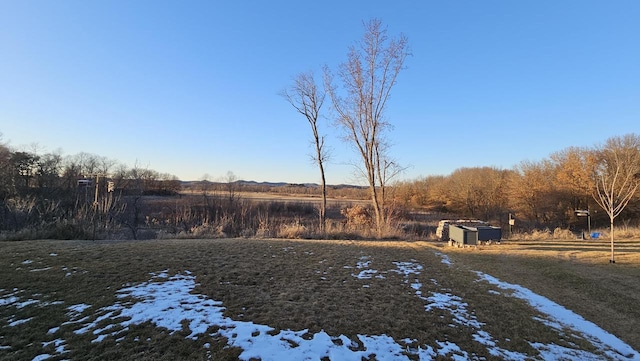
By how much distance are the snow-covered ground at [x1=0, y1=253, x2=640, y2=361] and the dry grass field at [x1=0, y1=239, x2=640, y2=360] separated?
0.02 metres

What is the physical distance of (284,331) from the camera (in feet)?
12.8

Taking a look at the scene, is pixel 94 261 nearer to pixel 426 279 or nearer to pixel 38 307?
pixel 38 307

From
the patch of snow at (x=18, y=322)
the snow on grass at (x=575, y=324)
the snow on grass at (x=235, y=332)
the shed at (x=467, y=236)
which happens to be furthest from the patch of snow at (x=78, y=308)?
the shed at (x=467, y=236)

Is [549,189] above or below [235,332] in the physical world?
above

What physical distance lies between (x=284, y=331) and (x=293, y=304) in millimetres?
978

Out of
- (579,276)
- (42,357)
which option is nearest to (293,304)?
(42,357)

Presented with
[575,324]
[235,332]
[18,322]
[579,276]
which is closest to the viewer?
[235,332]

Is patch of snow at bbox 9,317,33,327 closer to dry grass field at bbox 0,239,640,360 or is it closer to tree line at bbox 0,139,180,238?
dry grass field at bbox 0,239,640,360

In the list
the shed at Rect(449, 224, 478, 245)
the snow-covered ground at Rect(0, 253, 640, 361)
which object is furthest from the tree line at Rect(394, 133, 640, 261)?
the snow-covered ground at Rect(0, 253, 640, 361)

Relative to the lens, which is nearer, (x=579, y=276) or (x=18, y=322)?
(x=18, y=322)

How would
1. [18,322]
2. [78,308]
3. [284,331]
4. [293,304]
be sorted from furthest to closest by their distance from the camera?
1. [293,304]
2. [78,308]
3. [18,322]
4. [284,331]

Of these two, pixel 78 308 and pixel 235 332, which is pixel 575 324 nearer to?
pixel 235 332

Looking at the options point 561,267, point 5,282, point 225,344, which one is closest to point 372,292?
point 225,344

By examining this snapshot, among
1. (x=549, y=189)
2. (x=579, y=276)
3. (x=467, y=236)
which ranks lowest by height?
(x=579, y=276)
